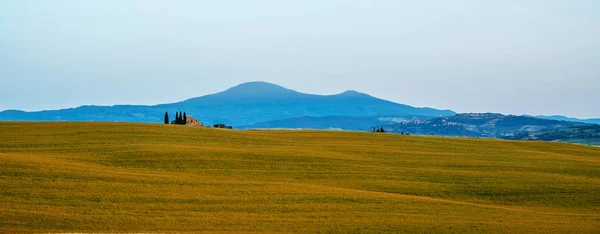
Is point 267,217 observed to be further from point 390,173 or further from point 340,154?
point 340,154

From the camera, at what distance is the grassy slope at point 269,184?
3828cm

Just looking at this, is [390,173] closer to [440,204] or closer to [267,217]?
[440,204]

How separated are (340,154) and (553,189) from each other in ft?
65.0

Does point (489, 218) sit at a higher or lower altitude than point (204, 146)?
lower

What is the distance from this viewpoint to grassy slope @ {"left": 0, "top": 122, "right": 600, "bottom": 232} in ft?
126

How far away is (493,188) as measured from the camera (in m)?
51.2

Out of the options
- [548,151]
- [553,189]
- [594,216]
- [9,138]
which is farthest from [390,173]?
[9,138]

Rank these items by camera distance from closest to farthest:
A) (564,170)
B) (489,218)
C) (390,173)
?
(489,218)
(390,173)
(564,170)

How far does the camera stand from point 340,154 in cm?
6356

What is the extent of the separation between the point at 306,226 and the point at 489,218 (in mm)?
11969

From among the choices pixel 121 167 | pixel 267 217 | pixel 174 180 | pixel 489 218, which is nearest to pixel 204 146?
pixel 121 167

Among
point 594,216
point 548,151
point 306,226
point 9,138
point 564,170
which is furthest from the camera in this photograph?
point 548,151

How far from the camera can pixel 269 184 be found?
4809cm

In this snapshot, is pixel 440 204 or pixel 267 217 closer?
pixel 267 217
